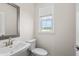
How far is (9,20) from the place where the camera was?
1744mm

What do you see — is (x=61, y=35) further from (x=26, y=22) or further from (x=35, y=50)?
(x=26, y=22)

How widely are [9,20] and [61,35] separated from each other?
0.93m

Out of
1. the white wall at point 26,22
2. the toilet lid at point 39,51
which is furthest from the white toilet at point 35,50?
the white wall at point 26,22

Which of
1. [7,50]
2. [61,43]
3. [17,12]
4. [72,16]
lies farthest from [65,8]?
[7,50]

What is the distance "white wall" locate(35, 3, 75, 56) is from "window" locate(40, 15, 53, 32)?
9cm

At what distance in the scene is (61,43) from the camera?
68.7 inches

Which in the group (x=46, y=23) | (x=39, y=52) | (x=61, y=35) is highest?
(x=46, y=23)

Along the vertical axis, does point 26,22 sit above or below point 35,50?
above

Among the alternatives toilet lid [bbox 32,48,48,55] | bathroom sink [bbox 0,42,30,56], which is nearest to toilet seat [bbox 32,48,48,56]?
toilet lid [bbox 32,48,48,55]

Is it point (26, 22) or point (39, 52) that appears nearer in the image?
point (39, 52)

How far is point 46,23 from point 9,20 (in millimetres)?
641

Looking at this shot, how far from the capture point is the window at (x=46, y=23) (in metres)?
1.73

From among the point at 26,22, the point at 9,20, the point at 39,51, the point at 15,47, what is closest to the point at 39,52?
the point at 39,51

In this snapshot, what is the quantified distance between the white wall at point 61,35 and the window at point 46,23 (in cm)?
9
